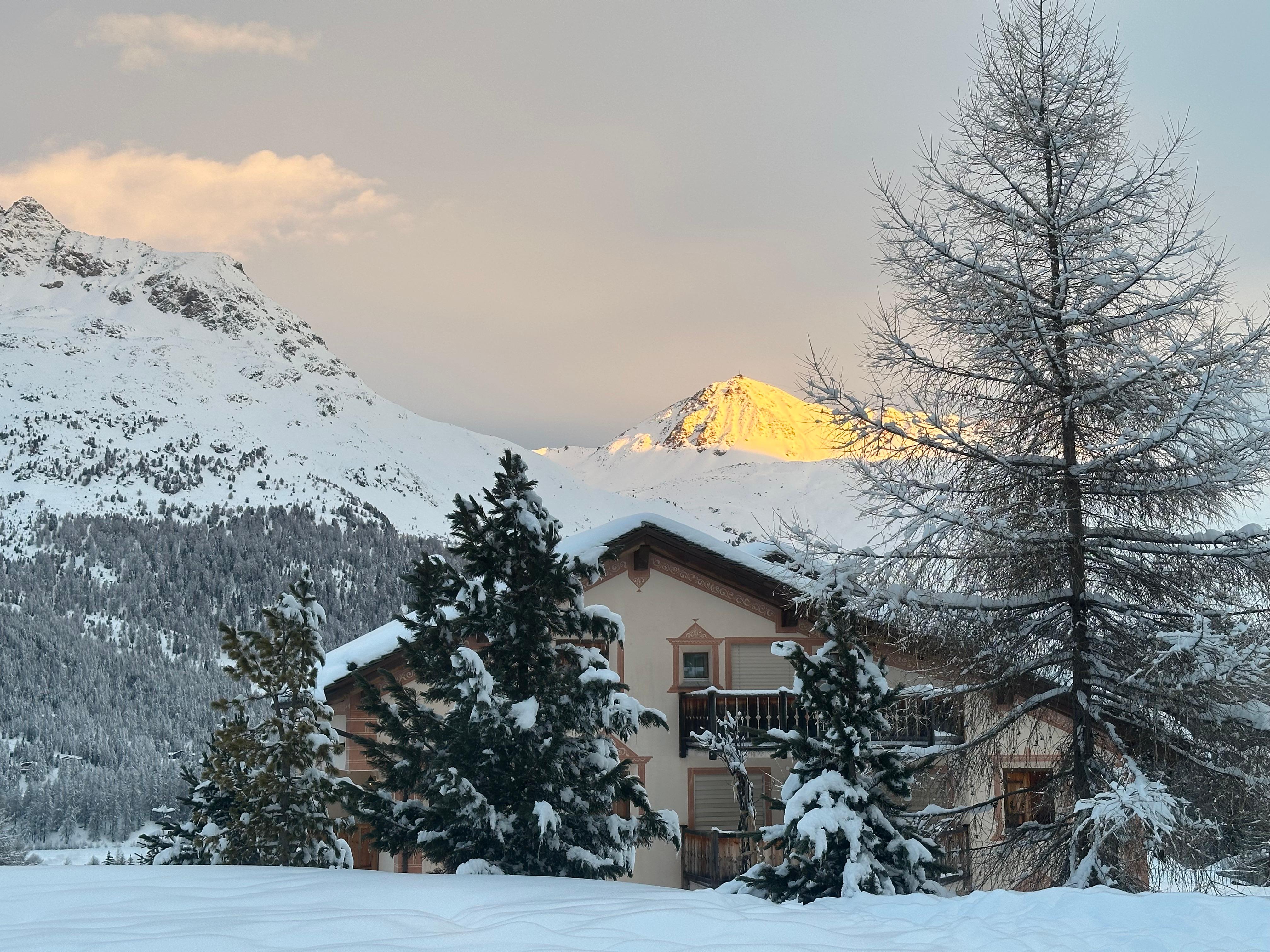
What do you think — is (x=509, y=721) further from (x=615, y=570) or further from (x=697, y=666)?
(x=697, y=666)

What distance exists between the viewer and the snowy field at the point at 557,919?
6.36m

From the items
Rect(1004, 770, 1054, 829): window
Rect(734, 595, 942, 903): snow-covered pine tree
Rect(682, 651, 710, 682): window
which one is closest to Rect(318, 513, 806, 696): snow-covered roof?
Rect(682, 651, 710, 682): window

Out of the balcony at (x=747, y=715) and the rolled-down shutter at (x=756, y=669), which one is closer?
the balcony at (x=747, y=715)

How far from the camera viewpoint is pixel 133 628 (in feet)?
432

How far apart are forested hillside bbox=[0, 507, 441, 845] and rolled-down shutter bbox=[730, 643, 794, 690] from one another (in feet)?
180

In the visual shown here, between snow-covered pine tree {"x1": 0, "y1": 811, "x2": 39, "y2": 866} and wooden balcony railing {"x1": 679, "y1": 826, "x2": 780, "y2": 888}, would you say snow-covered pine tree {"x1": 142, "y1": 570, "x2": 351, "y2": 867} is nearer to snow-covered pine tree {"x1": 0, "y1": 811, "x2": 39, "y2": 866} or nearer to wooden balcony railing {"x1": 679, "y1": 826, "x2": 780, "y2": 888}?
wooden balcony railing {"x1": 679, "y1": 826, "x2": 780, "y2": 888}

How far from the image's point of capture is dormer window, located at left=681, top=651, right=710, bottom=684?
19344mm

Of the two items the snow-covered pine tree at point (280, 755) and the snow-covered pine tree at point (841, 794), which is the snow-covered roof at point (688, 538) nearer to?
the snow-covered pine tree at point (280, 755)

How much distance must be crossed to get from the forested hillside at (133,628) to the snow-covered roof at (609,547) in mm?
52963

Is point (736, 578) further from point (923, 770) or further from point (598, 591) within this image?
point (923, 770)

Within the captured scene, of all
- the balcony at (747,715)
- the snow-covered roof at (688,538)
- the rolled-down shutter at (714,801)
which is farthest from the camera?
the rolled-down shutter at (714,801)

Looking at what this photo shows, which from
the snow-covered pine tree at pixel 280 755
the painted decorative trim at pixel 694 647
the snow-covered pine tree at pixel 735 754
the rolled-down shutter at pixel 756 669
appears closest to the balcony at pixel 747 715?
the snow-covered pine tree at pixel 735 754

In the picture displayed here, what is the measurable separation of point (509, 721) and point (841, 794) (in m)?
3.36

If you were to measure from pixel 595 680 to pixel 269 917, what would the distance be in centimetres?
476
